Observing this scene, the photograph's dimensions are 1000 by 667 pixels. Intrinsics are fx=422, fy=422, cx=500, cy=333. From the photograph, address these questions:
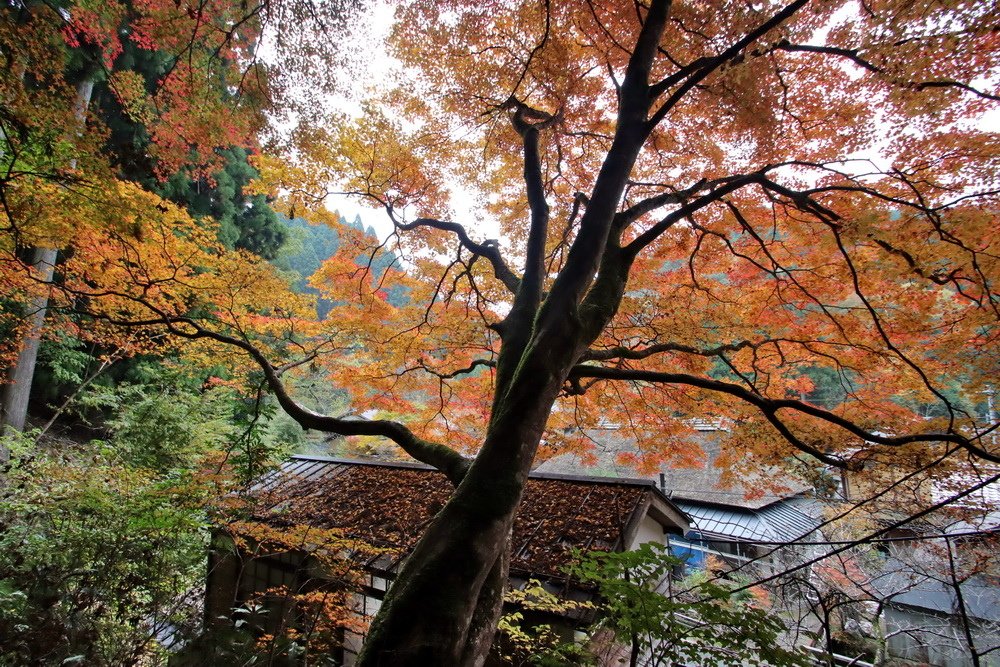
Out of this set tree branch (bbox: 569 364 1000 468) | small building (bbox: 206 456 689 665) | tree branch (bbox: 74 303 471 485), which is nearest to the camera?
tree branch (bbox: 569 364 1000 468)

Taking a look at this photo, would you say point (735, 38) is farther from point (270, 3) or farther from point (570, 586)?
point (570, 586)

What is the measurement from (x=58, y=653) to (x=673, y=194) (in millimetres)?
7359

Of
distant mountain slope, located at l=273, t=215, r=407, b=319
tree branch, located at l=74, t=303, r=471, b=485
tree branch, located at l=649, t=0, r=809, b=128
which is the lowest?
tree branch, located at l=74, t=303, r=471, b=485

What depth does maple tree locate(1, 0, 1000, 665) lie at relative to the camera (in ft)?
9.98

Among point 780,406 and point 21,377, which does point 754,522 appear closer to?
point 780,406

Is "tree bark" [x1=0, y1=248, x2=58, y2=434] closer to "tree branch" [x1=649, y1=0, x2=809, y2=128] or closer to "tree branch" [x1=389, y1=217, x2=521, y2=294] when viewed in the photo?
"tree branch" [x1=389, y1=217, x2=521, y2=294]

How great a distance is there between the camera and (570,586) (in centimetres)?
405

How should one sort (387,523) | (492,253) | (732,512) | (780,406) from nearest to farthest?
(780,406)
(492,253)
(387,523)
(732,512)

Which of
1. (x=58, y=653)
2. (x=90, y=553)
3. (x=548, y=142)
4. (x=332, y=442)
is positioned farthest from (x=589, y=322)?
(x=332, y=442)

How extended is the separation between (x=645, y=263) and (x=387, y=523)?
18.1 ft

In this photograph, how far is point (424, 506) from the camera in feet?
20.1

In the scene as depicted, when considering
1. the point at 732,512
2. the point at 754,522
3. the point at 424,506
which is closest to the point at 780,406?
the point at 424,506

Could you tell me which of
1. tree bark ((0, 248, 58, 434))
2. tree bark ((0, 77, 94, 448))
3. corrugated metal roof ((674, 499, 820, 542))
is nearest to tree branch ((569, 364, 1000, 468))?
corrugated metal roof ((674, 499, 820, 542))

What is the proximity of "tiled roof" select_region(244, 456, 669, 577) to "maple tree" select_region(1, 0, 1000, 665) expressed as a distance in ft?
4.42
